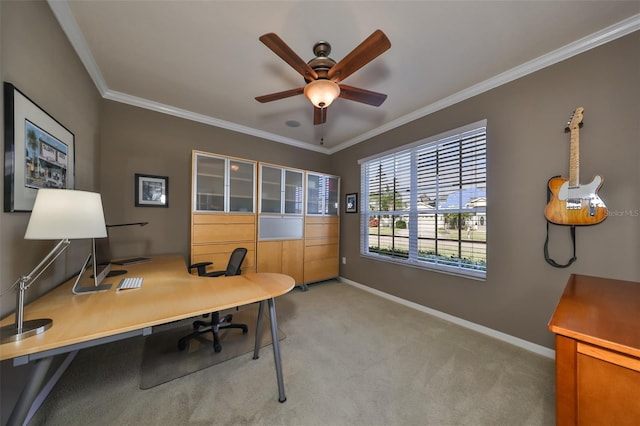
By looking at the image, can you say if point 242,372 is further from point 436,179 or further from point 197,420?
point 436,179

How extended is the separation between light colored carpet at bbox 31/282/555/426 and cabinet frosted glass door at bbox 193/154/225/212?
1.64 metres

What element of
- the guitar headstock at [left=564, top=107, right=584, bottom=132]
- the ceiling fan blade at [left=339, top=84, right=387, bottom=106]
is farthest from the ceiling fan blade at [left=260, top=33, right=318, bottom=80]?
the guitar headstock at [left=564, top=107, right=584, bottom=132]

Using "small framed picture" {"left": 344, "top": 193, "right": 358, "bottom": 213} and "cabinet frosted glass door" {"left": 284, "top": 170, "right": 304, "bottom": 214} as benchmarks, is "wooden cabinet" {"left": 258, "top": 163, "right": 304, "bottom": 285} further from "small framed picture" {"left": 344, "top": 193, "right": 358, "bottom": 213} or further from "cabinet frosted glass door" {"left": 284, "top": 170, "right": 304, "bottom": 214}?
"small framed picture" {"left": 344, "top": 193, "right": 358, "bottom": 213}

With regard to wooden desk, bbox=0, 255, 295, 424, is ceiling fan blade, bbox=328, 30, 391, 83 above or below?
above

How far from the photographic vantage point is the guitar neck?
180 centimetres

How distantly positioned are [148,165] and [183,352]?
2.34 meters

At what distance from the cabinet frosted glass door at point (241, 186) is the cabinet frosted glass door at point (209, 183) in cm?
13

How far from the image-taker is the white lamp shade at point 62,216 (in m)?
1.01

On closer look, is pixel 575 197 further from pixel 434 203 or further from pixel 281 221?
pixel 281 221

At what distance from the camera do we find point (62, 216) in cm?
106

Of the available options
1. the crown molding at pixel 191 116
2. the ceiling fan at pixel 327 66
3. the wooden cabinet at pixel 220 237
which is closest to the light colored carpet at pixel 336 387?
the wooden cabinet at pixel 220 237

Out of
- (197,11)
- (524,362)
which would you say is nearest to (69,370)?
(197,11)

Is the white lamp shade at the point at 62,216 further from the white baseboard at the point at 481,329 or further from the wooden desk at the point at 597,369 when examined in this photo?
the white baseboard at the point at 481,329

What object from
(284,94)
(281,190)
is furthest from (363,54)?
(281,190)
